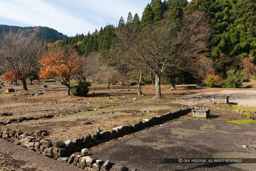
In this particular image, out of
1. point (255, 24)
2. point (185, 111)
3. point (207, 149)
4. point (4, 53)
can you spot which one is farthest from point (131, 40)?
point (255, 24)

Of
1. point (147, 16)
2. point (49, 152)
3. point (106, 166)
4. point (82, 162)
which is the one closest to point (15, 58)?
point (49, 152)

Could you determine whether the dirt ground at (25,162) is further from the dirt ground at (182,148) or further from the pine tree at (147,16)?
the pine tree at (147,16)

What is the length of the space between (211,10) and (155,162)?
6961 cm

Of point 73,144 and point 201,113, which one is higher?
point 201,113

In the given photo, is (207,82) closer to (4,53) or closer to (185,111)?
(185,111)

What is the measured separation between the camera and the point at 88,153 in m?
7.08

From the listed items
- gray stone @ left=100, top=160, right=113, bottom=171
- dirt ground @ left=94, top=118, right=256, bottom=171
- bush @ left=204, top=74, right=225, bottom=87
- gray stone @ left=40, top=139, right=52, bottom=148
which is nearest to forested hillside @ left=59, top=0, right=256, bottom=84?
bush @ left=204, top=74, right=225, bottom=87

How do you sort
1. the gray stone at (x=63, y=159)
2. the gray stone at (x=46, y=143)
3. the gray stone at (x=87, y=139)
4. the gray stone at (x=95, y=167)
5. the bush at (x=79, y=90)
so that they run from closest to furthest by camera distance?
the gray stone at (x=95, y=167)
the gray stone at (x=63, y=159)
the gray stone at (x=46, y=143)
the gray stone at (x=87, y=139)
the bush at (x=79, y=90)

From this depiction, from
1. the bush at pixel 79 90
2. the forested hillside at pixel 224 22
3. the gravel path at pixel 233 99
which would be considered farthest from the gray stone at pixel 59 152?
the forested hillside at pixel 224 22

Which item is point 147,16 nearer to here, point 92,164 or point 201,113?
point 201,113

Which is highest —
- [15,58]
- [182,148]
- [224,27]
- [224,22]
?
[224,22]

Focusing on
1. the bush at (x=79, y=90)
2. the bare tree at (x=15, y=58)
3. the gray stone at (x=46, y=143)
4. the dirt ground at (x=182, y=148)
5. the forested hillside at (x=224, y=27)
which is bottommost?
the dirt ground at (x=182, y=148)

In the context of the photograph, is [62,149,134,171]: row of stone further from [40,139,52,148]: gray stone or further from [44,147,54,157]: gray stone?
[40,139,52,148]: gray stone

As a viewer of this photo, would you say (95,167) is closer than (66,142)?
Yes
